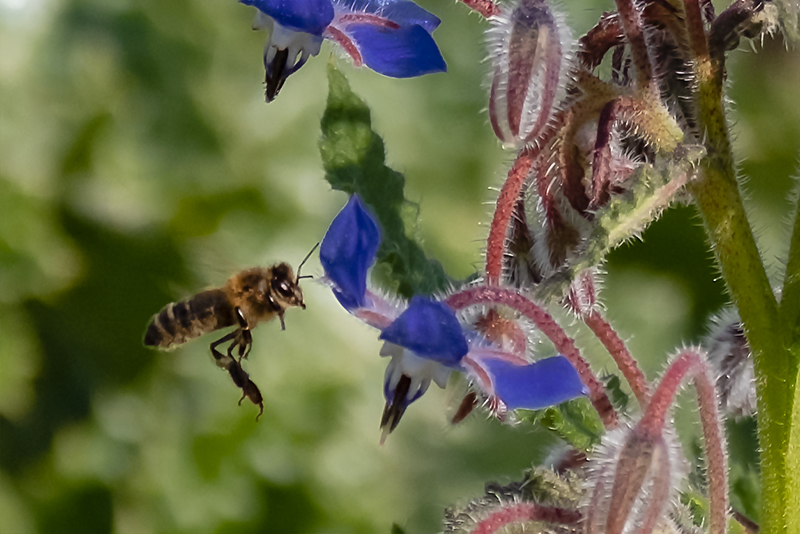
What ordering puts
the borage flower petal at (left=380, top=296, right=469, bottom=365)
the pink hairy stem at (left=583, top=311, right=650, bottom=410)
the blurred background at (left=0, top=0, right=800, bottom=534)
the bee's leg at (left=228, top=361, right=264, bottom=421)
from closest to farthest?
the borage flower petal at (left=380, top=296, right=469, bottom=365) → the pink hairy stem at (left=583, top=311, right=650, bottom=410) → the bee's leg at (left=228, top=361, right=264, bottom=421) → the blurred background at (left=0, top=0, right=800, bottom=534)

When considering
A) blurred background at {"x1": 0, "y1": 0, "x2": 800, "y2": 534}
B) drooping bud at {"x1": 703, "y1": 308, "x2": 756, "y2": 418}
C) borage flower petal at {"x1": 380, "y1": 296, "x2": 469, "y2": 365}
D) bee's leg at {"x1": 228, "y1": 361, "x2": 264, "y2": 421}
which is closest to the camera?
borage flower petal at {"x1": 380, "y1": 296, "x2": 469, "y2": 365}

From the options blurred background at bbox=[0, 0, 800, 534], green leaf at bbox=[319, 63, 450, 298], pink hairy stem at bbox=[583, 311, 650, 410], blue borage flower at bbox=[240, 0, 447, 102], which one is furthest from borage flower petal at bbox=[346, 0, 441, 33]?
blurred background at bbox=[0, 0, 800, 534]

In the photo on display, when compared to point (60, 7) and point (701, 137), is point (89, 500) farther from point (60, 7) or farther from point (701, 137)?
point (701, 137)

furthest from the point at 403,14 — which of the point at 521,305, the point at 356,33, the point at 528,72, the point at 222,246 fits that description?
the point at 222,246

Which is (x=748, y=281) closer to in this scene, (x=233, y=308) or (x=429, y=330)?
(x=429, y=330)

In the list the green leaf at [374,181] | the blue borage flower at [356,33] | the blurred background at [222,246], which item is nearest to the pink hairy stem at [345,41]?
the blue borage flower at [356,33]

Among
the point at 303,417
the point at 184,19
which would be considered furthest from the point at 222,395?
the point at 184,19

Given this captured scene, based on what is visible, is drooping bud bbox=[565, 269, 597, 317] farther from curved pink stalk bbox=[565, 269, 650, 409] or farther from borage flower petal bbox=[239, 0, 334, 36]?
borage flower petal bbox=[239, 0, 334, 36]

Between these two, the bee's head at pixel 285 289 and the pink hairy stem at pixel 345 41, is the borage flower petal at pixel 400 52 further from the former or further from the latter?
the bee's head at pixel 285 289
